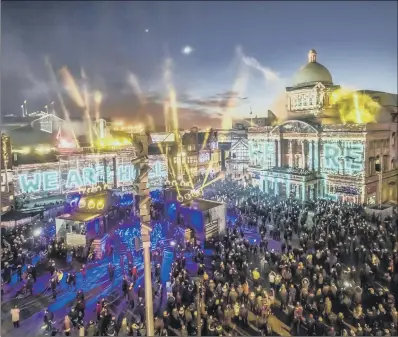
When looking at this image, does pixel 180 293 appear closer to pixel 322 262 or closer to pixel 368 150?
pixel 322 262

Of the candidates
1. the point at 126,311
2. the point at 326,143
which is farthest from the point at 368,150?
the point at 126,311

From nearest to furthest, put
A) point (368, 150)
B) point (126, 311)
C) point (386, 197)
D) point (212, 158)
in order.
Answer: point (126, 311) < point (386, 197) < point (368, 150) < point (212, 158)

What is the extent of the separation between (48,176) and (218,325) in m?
9.19

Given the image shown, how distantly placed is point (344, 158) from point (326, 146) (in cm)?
92

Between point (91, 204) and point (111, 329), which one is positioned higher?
point (91, 204)

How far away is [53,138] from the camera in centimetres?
1435

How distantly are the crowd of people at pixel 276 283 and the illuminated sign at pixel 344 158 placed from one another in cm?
201

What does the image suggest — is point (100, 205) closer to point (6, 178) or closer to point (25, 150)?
point (6, 178)

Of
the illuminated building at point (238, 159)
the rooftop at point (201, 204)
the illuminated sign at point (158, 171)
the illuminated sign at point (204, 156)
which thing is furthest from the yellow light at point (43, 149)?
the illuminated building at point (238, 159)

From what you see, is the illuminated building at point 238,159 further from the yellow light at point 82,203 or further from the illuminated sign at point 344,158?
the yellow light at point 82,203

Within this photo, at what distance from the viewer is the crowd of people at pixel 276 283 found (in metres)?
6.89

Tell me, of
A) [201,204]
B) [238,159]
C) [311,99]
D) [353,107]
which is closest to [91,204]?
[201,204]

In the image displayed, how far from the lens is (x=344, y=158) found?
548 inches

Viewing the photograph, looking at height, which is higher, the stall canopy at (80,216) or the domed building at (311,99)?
the domed building at (311,99)
